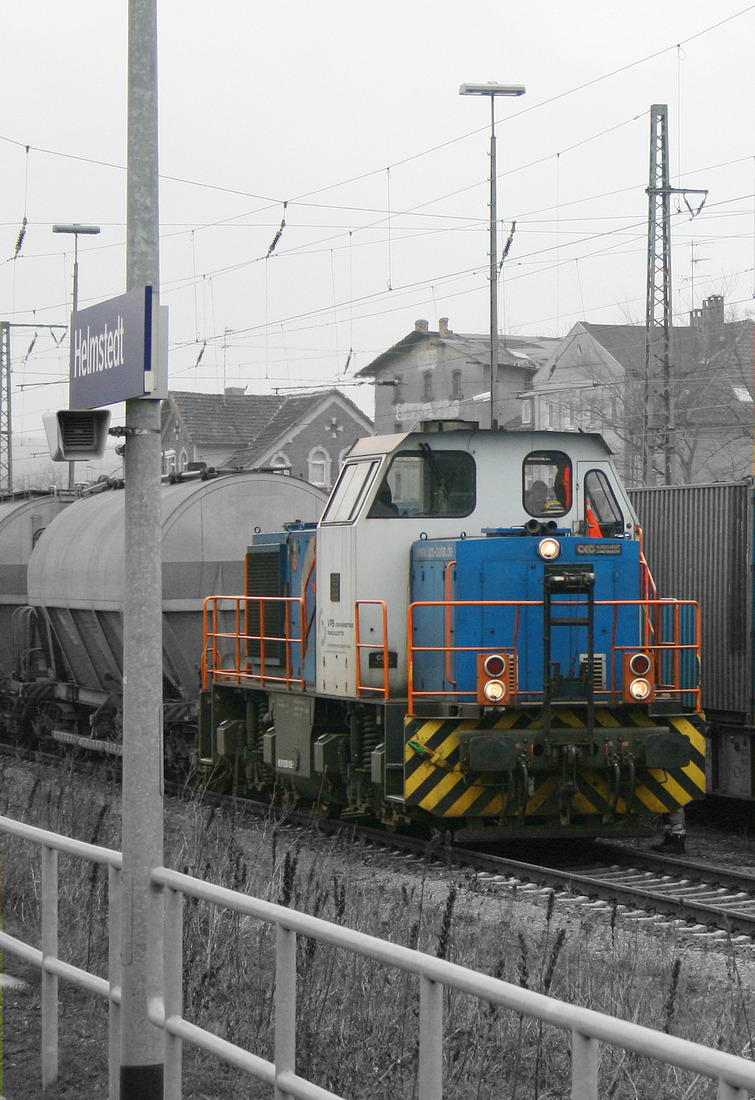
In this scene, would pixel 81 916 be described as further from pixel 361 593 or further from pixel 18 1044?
pixel 361 593

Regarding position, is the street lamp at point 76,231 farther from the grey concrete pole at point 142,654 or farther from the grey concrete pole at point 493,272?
the grey concrete pole at point 142,654

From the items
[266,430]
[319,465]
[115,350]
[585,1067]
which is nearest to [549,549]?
[115,350]

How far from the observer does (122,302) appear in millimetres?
5695

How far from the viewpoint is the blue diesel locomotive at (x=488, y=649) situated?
11.1 m

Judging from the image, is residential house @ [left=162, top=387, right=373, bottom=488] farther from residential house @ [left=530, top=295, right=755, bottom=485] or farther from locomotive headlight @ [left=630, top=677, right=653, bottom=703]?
locomotive headlight @ [left=630, top=677, right=653, bottom=703]

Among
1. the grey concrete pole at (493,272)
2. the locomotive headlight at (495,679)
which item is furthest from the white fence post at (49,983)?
the grey concrete pole at (493,272)

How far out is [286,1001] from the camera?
450cm

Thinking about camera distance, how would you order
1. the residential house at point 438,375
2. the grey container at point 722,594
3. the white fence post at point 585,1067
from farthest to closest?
the residential house at point 438,375 < the grey container at point 722,594 < the white fence post at point 585,1067

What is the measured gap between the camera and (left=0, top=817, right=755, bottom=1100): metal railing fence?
3.16 m

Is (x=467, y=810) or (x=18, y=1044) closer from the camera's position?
(x=18, y=1044)

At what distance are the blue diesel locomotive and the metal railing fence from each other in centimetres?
508

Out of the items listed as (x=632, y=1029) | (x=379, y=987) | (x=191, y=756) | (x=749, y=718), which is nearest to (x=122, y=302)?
(x=379, y=987)

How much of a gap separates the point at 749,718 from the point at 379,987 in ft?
26.4

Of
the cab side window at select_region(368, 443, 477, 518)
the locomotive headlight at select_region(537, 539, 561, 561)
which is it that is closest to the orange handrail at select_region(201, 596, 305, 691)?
the cab side window at select_region(368, 443, 477, 518)
